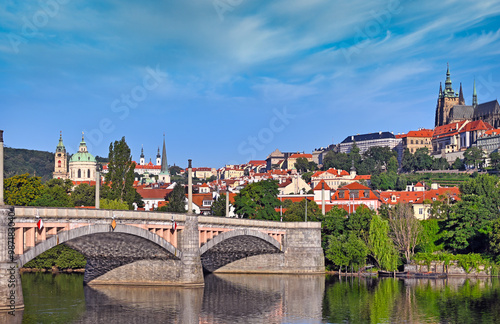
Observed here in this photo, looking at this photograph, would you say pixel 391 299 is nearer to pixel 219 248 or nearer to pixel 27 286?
pixel 219 248

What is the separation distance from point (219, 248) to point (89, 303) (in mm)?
19950

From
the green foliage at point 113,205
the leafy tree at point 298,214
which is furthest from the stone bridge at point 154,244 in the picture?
the leafy tree at point 298,214

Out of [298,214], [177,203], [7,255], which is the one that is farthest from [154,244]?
[177,203]

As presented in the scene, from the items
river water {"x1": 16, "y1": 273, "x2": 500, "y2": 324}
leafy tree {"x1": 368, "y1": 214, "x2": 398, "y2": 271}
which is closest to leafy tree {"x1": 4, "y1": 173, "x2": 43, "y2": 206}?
river water {"x1": 16, "y1": 273, "x2": 500, "y2": 324}

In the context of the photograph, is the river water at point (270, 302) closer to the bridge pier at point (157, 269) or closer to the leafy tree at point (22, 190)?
the bridge pier at point (157, 269)

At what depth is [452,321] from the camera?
156 feet

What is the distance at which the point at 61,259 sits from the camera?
3103 inches

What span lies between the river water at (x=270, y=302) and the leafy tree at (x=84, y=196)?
4089 centimetres

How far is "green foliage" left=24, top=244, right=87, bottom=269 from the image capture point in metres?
78.9

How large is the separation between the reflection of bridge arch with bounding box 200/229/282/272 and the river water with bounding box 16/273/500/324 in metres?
3.88

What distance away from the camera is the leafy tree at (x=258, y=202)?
93.7m

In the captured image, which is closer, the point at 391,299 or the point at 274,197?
the point at 391,299

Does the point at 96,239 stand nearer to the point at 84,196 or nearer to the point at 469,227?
the point at 469,227

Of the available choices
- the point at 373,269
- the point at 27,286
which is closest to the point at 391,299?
the point at 373,269
